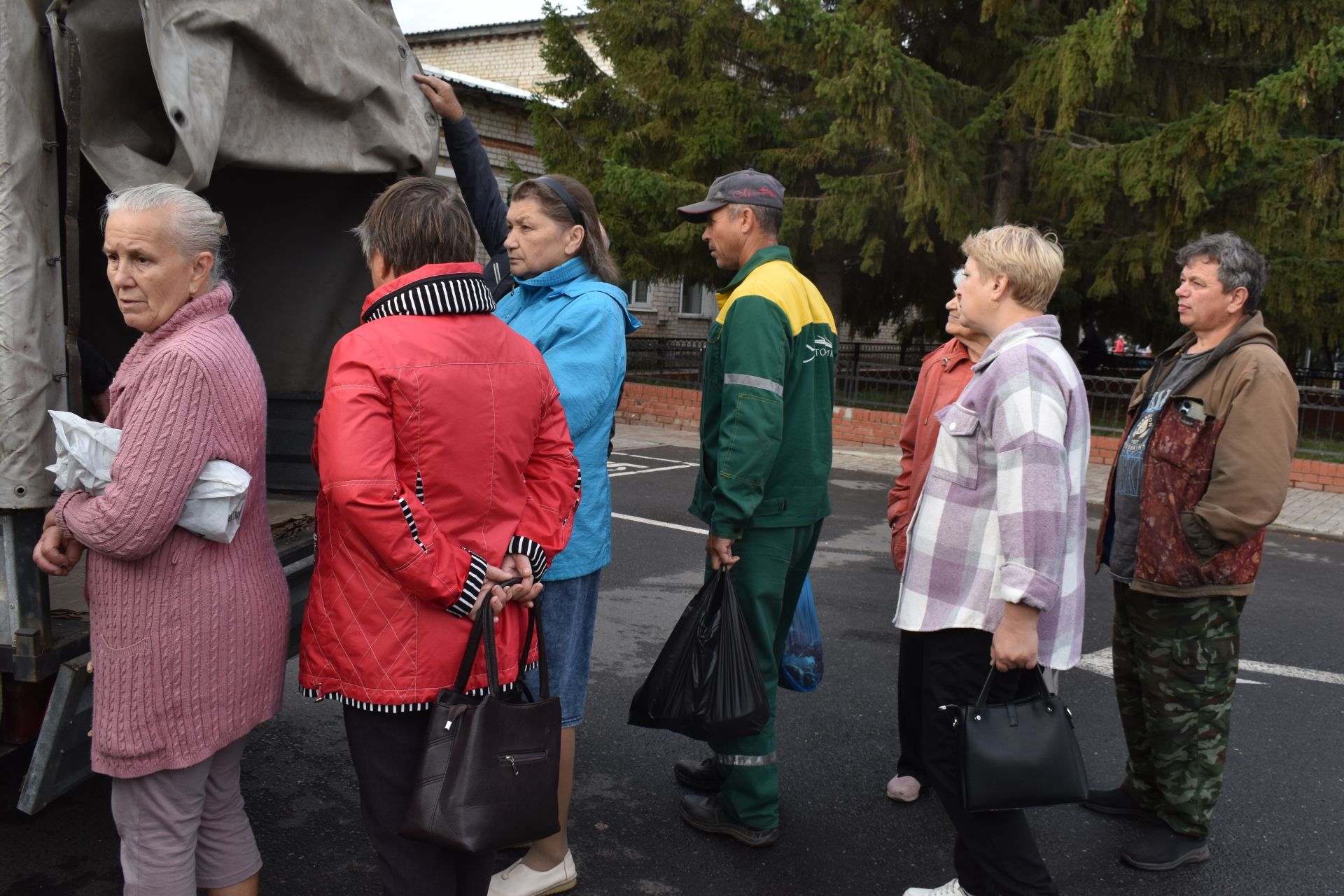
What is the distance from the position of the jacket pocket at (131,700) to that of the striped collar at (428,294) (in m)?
0.81

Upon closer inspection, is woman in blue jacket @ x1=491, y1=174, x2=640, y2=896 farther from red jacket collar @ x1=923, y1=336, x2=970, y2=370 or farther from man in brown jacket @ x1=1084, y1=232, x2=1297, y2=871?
man in brown jacket @ x1=1084, y1=232, x2=1297, y2=871

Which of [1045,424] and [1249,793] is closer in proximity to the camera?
[1045,424]

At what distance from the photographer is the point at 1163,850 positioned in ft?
11.1

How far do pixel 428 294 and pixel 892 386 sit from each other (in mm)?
12641

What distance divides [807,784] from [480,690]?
6.36ft

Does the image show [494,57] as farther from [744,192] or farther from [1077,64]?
[744,192]

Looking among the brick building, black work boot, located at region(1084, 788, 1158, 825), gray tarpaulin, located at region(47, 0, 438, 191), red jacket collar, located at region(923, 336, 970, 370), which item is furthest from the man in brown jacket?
the brick building

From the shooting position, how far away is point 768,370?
3.16 m

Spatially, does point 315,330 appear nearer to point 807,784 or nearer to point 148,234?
point 148,234

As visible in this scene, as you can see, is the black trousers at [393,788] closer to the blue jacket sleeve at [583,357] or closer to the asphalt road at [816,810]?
the asphalt road at [816,810]

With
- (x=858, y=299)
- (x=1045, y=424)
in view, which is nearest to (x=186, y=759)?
(x=1045, y=424)

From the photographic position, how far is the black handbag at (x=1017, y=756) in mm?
2561

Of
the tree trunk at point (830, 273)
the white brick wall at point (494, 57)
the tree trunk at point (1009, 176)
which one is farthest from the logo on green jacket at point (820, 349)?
the white brick wall at point (494, 57)

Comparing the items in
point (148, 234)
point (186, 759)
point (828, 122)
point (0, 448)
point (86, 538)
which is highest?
point (828, 122)
